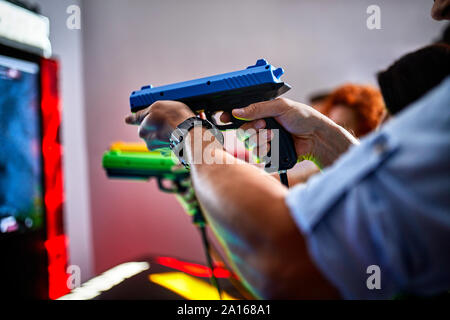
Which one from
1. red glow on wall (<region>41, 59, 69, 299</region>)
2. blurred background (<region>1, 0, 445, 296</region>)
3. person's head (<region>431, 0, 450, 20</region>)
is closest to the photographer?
person's head (<region>431, 0, 450, 20</region>)

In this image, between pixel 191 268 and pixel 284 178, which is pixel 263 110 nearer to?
pixel 284 178

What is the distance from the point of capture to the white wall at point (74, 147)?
137cm

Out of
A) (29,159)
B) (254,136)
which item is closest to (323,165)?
(254,136)

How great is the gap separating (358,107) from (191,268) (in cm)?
104

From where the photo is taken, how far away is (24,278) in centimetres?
86

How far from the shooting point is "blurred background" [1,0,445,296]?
1.46 metres

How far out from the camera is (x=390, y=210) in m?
0.22

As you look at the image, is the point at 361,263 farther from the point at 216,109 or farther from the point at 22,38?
the point at 22,38

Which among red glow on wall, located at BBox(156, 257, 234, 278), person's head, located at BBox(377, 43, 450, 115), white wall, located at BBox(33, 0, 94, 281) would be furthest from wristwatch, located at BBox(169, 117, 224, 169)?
white wall, located at BBox(33, 0, 94, 281)

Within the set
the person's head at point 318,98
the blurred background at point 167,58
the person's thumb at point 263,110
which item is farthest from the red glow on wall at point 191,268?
the person's head at point 318,98

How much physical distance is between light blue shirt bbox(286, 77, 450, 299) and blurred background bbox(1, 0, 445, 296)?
1311mm

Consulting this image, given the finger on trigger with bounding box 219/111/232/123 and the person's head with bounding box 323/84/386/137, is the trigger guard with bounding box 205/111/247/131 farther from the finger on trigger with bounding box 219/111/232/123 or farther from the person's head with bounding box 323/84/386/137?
the person's head with bounding box 323/84/386/137

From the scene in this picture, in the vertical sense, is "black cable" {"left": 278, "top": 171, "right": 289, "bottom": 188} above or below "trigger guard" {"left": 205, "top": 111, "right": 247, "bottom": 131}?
below
